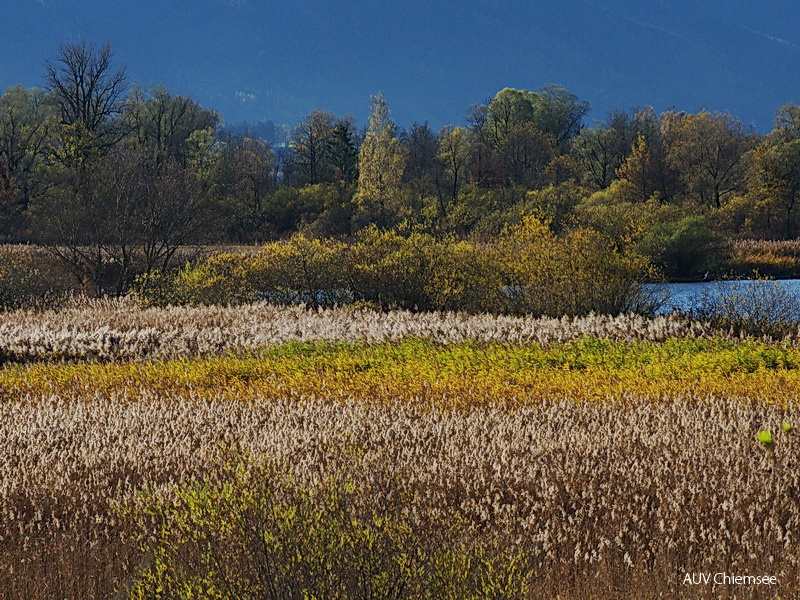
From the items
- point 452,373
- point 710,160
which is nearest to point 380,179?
point 710,160

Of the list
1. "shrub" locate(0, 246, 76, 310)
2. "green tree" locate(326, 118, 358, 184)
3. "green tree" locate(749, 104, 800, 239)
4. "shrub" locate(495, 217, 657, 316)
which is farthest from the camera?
"green tree" locate(326, 118, 358, 184)

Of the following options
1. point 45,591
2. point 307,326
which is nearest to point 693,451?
point 45,591

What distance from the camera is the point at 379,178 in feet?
176

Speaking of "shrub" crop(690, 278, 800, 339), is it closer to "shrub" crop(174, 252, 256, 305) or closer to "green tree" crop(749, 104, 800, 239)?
"shrub" crop(174, 252, 256, 305)

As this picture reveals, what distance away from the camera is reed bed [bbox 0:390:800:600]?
4285 millimetres

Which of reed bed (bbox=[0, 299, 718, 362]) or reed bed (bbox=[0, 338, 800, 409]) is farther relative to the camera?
reed bed (bbox=[0, 299, 718, 362])

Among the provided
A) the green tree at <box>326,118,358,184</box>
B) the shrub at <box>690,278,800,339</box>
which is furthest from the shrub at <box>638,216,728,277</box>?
the green tree at <box>326,118,358,184</box>

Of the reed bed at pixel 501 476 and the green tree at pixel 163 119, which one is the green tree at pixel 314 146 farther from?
the reed bed at pixel 501 476

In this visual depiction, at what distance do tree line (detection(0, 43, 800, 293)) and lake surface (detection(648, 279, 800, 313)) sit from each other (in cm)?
370

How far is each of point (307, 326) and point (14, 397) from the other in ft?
16.0

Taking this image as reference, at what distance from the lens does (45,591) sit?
398 centimetres

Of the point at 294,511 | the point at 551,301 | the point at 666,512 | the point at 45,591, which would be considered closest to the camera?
the point at 294,511

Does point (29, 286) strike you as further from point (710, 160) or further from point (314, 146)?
point (314, 146)

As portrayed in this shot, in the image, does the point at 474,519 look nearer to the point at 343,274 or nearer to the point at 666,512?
the point at 666,512
